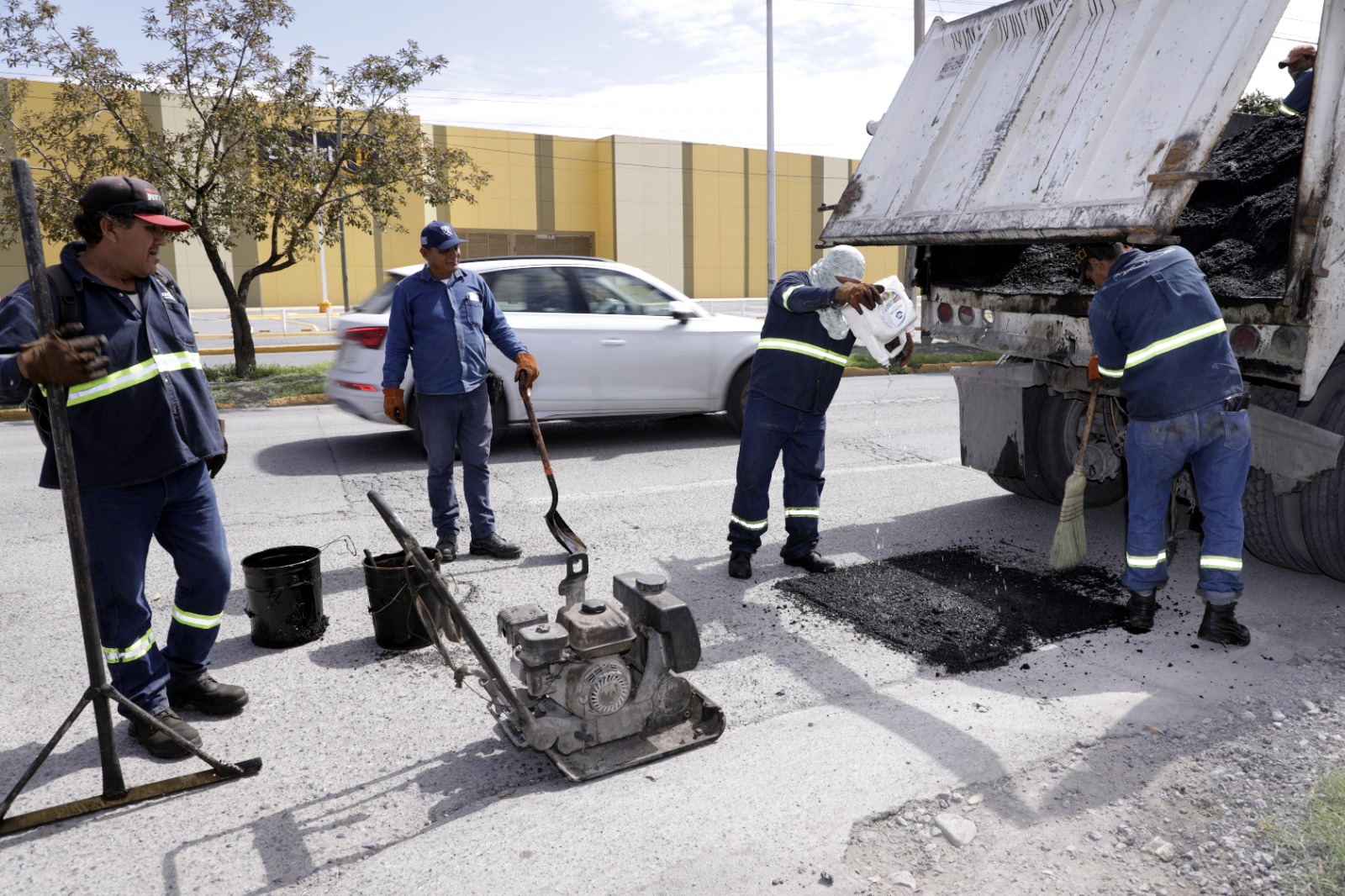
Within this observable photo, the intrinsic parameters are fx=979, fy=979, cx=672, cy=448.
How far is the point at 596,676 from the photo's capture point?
305 cm

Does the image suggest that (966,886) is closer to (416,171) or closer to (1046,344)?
(1046,344)

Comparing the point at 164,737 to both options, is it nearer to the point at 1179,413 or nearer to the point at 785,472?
the point at 785,472

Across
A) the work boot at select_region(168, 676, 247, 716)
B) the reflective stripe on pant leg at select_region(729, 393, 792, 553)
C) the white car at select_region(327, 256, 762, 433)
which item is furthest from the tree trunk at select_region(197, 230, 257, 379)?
the work boot at select_region(168, 676, 247, 716)

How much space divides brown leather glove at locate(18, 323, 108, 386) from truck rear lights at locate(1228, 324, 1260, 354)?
Result: 4.34 meters

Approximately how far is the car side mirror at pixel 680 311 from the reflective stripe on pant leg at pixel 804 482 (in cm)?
369

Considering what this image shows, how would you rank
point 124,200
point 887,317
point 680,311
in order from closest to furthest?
point 124,200 → point 887,317 → point 680,311

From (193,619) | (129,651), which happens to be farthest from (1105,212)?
(129,651)

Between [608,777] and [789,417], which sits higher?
[789,417]

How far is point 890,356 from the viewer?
4.92 metres

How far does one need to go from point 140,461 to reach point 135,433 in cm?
9

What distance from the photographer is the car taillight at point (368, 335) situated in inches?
302

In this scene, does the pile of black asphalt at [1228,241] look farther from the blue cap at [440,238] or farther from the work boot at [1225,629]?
the blue cap at [440,238]

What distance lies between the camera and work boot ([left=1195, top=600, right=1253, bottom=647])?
13.4 feet

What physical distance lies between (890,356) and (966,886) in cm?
290
